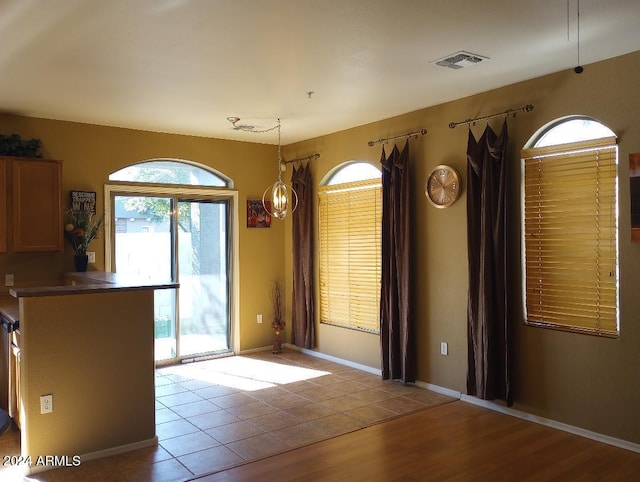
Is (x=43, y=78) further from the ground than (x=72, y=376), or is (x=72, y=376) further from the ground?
(x=43, y=78)

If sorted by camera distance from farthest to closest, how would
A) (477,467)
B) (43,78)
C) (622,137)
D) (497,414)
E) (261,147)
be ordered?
(261,147)
(497,414)
(43,78)
(622,137)
(477,467)

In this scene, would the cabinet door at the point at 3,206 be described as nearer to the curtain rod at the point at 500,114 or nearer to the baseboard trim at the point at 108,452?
the baseboard trim at the point at 108,452

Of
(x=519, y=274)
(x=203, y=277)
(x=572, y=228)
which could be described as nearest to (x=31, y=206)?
(x=203, y=277)

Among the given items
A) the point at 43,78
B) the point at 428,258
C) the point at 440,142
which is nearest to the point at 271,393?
the point at 428,258

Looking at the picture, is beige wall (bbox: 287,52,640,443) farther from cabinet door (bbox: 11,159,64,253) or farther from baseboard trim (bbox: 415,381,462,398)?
cabinet door (bbox: 11,159,64,253)

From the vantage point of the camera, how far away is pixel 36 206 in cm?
505

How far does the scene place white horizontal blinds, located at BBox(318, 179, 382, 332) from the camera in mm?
5820

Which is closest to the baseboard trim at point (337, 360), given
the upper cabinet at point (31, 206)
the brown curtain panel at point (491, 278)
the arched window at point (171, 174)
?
the brown curtain panel at point (491, 278)

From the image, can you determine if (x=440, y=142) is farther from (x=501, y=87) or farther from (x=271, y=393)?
(x=271, y=393)

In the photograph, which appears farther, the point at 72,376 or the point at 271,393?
the point at 271,393

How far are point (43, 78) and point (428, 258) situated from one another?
3.64 metres

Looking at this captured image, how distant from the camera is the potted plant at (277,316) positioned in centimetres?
684

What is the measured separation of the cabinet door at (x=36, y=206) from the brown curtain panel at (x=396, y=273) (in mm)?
3233

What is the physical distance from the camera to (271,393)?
508cm
